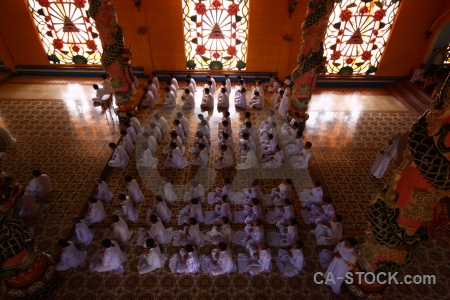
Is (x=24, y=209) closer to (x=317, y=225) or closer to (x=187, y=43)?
(x=317, y=225)

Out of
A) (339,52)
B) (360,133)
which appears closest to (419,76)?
(339,52)

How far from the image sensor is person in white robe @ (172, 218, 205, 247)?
693cm

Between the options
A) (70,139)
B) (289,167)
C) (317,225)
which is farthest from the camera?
(70,139)

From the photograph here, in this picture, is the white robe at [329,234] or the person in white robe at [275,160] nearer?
the white robe at [329,234]

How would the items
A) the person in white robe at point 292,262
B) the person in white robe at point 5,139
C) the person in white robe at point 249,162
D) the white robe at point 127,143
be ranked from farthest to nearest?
the white robe at point 127,143 < the person in white robe at point 5,139 < the person in white robe at point 249,162 < the person in white robe at point 292,262

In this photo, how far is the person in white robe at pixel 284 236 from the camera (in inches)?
275

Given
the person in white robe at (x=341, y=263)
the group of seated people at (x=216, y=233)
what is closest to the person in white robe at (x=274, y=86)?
the group of seated people at (x=216, y=233)

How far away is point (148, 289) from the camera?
6238 millimetres

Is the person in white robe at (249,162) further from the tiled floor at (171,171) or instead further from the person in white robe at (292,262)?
the person in white robe at (292,262)

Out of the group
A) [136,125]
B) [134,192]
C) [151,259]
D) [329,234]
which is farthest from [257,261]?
[136,125]

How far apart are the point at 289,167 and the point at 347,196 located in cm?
184

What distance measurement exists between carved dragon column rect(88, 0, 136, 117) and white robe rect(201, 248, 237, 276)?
6.49 metres

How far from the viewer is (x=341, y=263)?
20.2 feet

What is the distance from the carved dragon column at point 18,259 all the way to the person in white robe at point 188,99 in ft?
24.3
